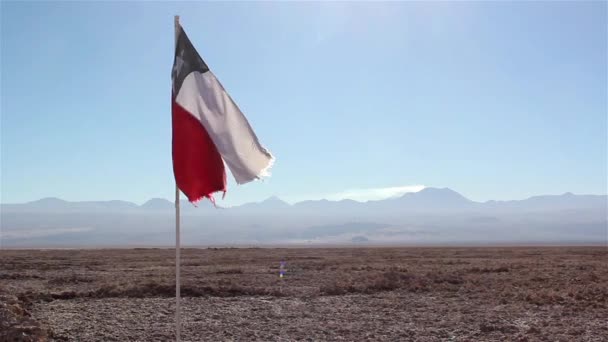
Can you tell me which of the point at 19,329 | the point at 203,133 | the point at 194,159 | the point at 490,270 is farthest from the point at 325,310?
the point at 490,270

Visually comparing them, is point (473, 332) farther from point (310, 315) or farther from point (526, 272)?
point (526, 272)

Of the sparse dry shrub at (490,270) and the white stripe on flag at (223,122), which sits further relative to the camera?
the sparse dry shrub at (490,270)

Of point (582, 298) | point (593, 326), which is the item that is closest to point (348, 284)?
point (582, 298)

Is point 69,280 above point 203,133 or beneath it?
beneath

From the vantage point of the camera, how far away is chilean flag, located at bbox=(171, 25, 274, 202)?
27.0 ft

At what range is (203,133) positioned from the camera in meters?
8.33

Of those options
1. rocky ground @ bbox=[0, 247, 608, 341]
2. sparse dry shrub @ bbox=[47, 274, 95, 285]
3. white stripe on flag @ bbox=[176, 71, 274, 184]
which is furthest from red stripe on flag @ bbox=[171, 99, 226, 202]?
sparse dry shrub @ bbox=[47, 274, 95, 285]

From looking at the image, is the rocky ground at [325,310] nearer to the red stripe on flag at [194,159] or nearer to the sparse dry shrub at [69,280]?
the sparse dry shrub at [69,280]

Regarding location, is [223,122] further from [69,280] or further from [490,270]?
[490,270]

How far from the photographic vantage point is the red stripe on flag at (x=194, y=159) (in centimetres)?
823

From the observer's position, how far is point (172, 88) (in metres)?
8.28

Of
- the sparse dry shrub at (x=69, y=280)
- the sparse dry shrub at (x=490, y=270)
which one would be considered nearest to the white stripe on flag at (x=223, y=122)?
the sparse dry shrub at (x=69, y=280)

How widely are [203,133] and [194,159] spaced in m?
0.39

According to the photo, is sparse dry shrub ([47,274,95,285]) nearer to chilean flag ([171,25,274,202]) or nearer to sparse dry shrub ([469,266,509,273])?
sparse dry shrub ([469,266,509,273])
